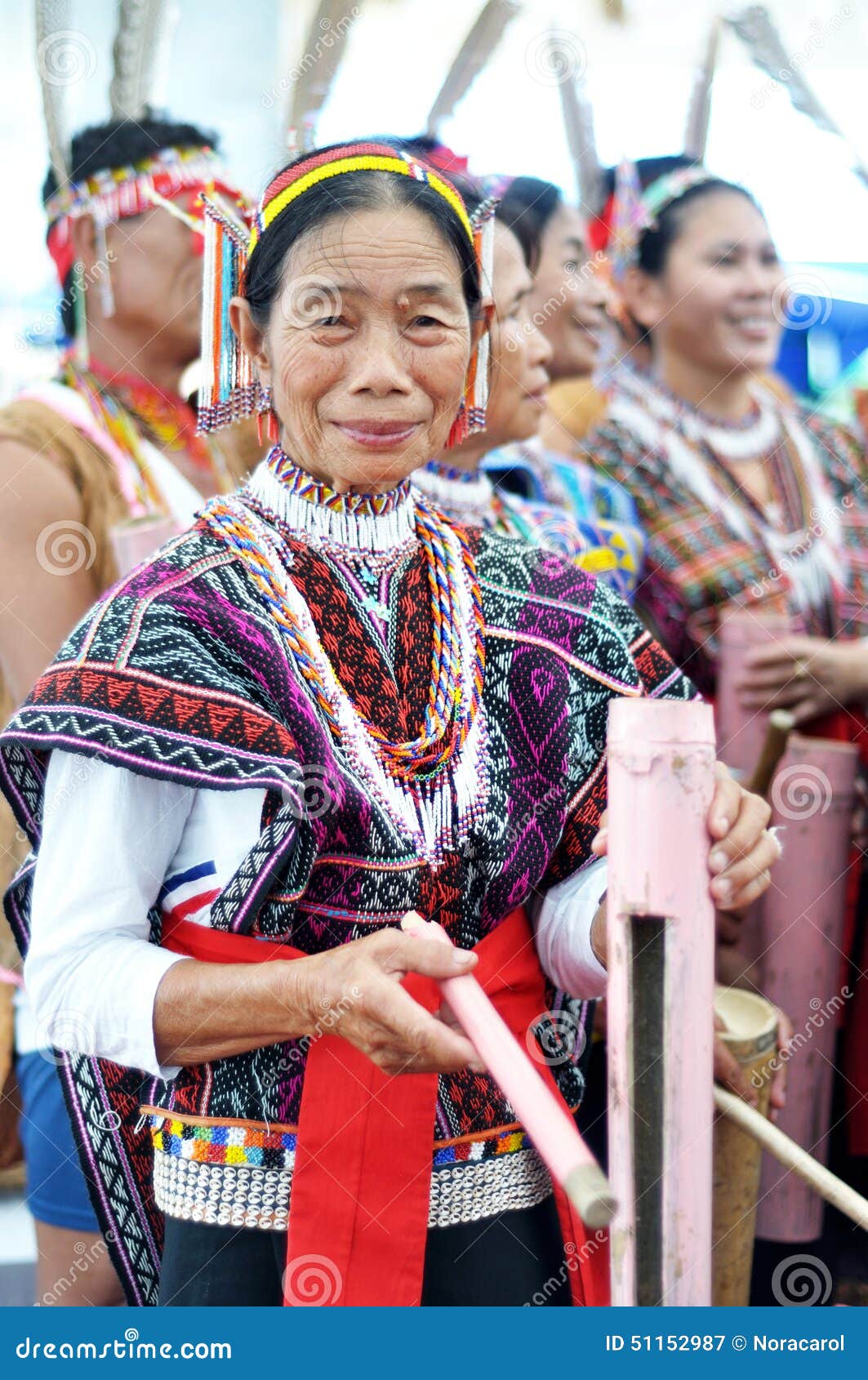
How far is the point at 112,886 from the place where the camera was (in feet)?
4.21

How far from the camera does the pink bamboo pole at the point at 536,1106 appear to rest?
2.94 ft

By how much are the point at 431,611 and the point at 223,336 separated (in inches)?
14.6

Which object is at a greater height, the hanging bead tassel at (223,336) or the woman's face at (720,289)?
the woman's face at (720,289)

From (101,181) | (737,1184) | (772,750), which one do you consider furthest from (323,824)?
(101,181)

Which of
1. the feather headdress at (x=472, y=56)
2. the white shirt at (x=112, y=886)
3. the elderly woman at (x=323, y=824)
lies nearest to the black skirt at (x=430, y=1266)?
the elderly woman at (x=323, y=824)

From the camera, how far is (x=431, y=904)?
1352 mm

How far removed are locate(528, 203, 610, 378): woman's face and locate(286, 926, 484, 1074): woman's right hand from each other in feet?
6.63

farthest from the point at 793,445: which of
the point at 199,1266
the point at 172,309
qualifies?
the point at 199,1266

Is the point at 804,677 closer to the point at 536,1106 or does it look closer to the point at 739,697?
the point at 739,697

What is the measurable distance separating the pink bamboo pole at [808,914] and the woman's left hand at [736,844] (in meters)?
1.52

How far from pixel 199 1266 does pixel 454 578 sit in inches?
28.5

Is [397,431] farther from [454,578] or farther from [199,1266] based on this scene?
[199,1266]

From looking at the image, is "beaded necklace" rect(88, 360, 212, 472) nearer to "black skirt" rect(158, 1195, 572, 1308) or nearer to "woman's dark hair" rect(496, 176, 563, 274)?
"woman's dark hair" rect(496, 176, 563, 274)

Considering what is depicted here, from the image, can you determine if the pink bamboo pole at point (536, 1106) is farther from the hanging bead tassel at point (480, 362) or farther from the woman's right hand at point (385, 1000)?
the hanging bead tassel at point (480, 362)
